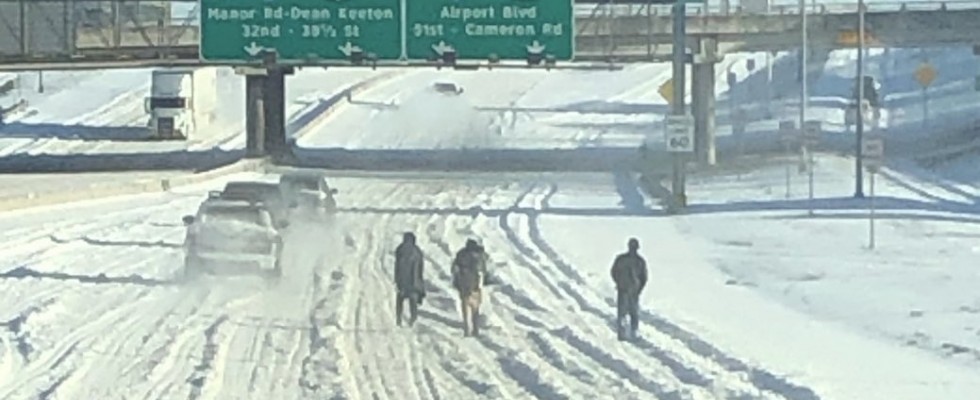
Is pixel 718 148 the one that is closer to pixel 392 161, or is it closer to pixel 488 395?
pixel 392 161

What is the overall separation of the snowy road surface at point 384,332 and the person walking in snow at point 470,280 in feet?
1.31

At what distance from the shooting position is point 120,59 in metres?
66.2

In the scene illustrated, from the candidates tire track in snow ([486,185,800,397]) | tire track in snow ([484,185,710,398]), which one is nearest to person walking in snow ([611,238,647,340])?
tire track in snow ([486,185,800,397])

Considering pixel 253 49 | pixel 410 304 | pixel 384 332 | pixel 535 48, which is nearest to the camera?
pixel 384 332

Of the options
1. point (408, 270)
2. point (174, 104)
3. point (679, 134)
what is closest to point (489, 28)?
point (679, 134)

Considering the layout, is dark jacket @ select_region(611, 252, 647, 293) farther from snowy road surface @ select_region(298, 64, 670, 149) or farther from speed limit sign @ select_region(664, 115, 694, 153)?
snowy road surface @ select_region(298, 64, 670, 149)

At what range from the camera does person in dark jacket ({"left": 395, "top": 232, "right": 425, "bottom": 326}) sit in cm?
2406

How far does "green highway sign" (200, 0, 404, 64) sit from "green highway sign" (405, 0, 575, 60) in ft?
1.87

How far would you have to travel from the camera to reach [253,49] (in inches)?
1892

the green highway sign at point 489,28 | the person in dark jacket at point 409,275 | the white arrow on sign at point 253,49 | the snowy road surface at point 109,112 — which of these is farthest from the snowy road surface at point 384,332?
the snowy road surface at point 109,112

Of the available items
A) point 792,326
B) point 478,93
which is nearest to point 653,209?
point 792,326

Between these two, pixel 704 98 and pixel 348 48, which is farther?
pixel 704 98

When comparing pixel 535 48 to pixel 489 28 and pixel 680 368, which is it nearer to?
pixel 489 28

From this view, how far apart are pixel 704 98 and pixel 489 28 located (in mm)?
27519
